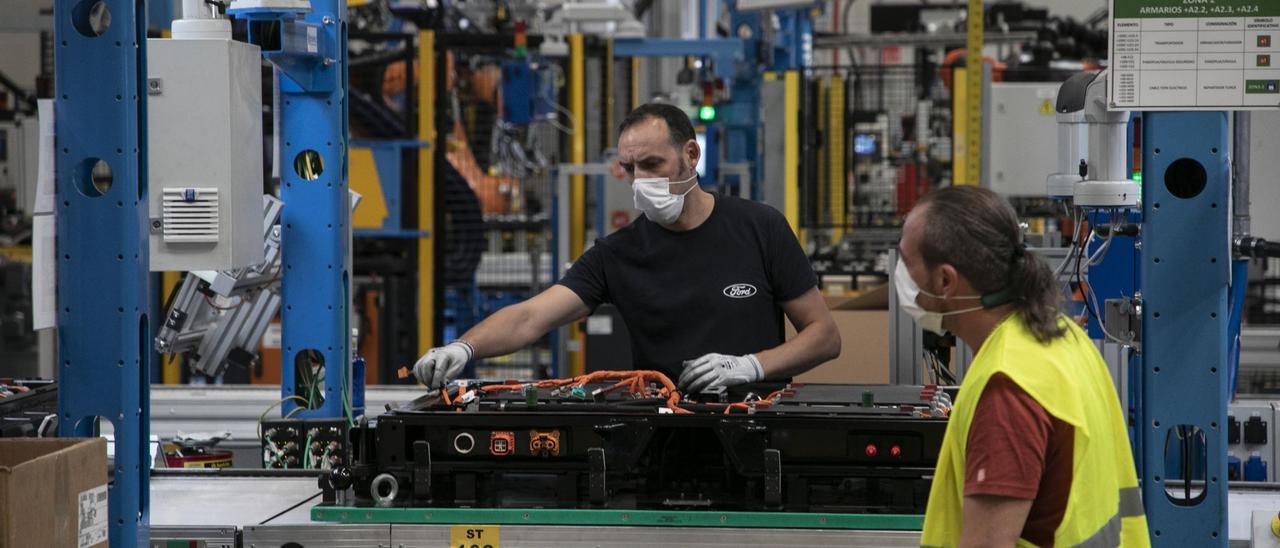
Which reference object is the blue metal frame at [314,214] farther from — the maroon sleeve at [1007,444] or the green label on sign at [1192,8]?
the maroon sleeve at [1007,444]

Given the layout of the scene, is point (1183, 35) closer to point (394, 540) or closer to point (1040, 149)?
point (394, 540)

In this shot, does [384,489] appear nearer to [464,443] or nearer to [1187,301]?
[464,443]

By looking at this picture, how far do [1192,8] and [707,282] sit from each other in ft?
5.20

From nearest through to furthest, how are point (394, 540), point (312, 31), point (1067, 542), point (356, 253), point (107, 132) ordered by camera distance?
point (1067, 542), point (107, 132), point (394, 540), point (312, 31), point (356, 253)

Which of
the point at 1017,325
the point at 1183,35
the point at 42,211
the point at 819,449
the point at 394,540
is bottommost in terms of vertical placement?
the point at 394,540

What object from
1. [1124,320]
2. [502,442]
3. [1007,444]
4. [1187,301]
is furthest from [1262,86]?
[502,442]

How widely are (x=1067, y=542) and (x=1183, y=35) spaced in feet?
4.79

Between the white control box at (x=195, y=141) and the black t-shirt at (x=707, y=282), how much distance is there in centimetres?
112

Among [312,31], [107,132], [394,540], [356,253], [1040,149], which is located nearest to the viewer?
[107,132]

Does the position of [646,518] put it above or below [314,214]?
below

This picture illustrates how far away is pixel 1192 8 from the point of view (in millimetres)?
3146

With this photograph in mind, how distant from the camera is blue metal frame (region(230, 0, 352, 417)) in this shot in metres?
4.21

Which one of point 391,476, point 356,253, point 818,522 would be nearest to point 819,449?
point 818,522

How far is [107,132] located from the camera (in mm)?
2980
